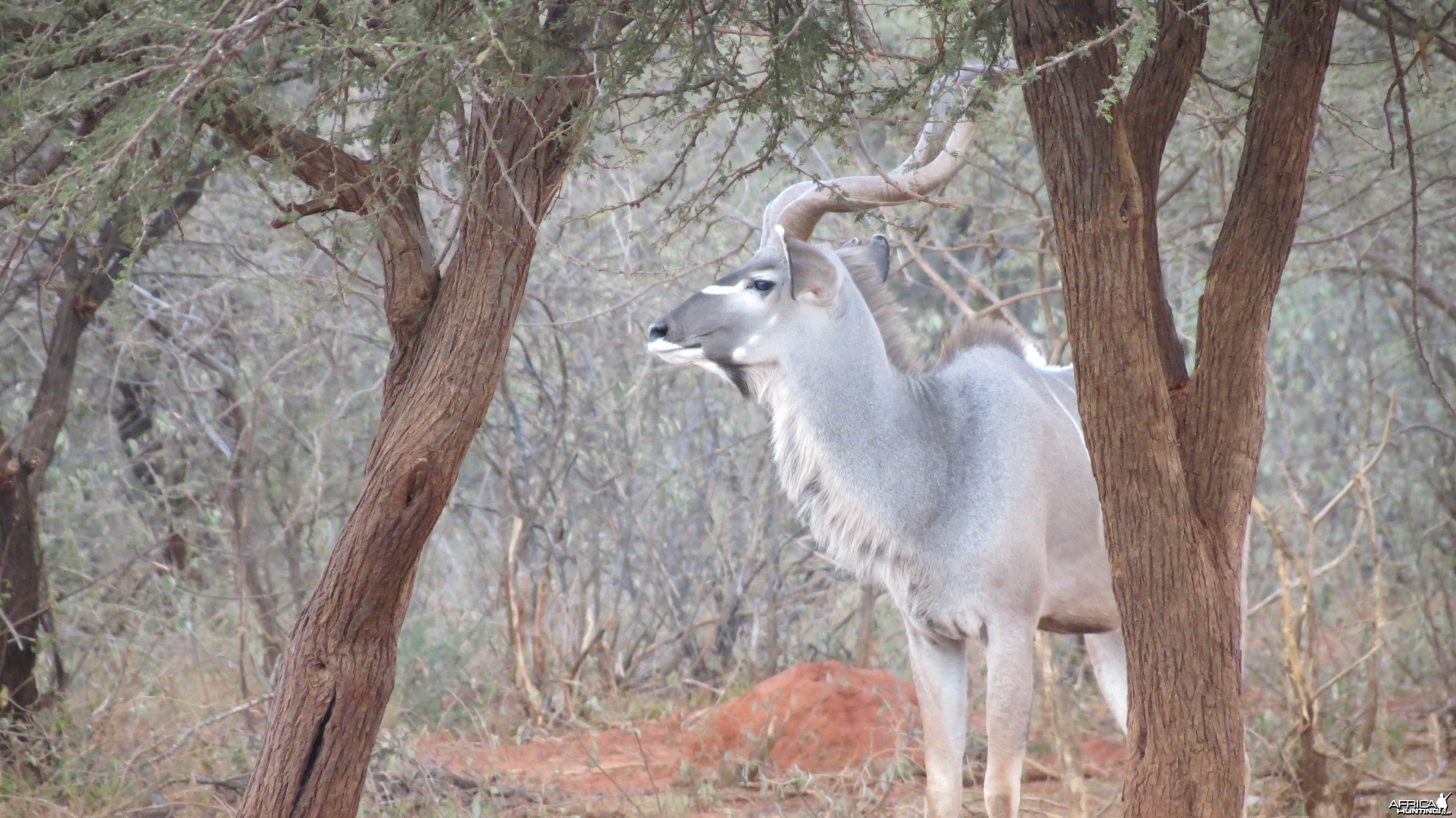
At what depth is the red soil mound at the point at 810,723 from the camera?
6.07 m

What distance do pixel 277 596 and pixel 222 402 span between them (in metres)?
1.25

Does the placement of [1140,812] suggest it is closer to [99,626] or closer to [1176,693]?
[1176,693]

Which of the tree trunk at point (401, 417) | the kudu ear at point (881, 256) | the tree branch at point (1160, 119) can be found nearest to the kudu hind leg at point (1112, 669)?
the kudu ear at point (881, 256)

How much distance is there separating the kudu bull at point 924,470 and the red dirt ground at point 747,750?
127 cm

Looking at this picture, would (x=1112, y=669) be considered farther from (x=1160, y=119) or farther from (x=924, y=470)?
(x=1160, y=119)

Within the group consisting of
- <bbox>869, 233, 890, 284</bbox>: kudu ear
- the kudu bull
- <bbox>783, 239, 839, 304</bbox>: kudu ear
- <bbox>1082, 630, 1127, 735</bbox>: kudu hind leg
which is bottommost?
<bbox>1082, 630, 1127, 735</bbox>: kudu hind leg

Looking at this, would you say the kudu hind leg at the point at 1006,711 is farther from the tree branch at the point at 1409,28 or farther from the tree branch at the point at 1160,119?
the tree branch at the point at 1409,28

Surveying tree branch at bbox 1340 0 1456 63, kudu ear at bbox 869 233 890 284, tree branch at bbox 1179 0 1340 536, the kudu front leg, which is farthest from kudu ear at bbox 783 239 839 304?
tree branch at bbox 1340 0 1456 63

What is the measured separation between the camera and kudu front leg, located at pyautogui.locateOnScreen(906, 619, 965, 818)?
4.34 meters

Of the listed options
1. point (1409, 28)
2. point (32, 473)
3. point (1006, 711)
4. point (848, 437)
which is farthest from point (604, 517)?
point (1409, 28)

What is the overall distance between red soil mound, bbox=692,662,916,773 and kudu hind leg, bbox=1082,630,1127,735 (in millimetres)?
1018

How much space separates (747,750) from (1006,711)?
222cm

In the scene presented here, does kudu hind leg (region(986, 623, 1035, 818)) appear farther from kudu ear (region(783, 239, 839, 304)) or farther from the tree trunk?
the tree trunk

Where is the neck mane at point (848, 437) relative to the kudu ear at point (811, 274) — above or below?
below
